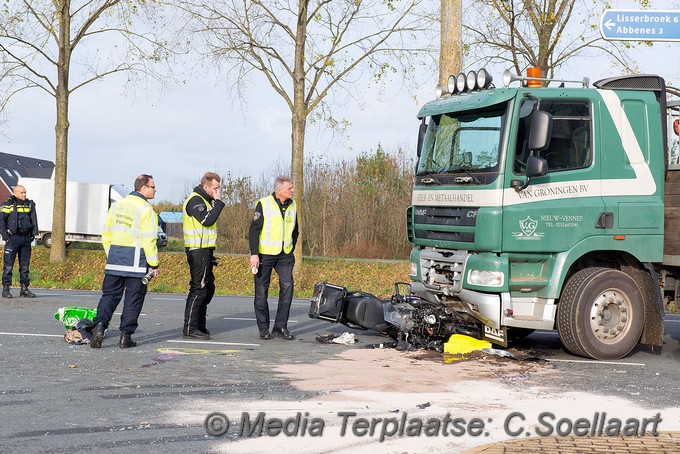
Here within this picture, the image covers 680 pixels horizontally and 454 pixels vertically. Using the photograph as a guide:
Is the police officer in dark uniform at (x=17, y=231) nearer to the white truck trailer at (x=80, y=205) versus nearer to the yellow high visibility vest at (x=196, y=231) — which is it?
the yellow high visibility vest at (x=196, y=231)

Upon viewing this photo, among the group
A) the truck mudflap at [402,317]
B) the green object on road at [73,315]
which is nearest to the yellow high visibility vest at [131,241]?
the green object on road at [73,315]

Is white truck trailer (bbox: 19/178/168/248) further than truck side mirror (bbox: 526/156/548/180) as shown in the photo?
Yes

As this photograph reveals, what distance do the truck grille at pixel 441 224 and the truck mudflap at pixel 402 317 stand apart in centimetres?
79

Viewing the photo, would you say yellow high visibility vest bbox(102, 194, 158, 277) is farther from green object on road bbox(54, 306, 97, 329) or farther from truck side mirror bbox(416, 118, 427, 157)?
truck side mirror bbox(416, 118, 427, 157)

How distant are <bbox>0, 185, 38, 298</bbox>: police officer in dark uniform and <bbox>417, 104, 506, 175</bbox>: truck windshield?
8494 mm

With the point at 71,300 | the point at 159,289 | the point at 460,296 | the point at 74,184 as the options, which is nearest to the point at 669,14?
the point at 460,296

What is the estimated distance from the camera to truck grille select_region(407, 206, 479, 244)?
9445 mm

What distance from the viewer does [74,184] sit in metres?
32.9

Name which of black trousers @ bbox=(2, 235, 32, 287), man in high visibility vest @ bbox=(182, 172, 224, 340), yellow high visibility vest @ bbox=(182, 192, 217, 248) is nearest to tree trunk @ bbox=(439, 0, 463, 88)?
man in high visibility vest @ bbox=(182, 172, 224, 340)

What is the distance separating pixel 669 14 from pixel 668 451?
6374 millimetres

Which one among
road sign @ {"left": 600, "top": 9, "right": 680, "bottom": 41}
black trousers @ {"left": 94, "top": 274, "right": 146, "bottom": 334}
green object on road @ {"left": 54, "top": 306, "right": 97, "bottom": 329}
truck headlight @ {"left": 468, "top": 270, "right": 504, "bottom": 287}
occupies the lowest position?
green object on road @ {"left": 54, "top": 306, "right": 97, "bottom": 329}

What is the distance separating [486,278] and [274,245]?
272 cm

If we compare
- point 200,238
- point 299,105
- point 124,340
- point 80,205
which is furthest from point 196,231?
point 80,205

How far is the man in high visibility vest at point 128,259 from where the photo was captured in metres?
9.94
